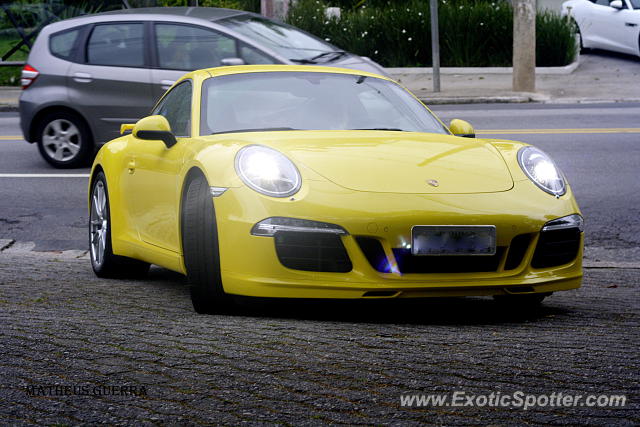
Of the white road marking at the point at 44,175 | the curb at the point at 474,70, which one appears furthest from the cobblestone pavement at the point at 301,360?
the curb at the point at 474,70

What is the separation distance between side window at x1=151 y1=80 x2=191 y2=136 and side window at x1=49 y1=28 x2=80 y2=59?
6.22 metres

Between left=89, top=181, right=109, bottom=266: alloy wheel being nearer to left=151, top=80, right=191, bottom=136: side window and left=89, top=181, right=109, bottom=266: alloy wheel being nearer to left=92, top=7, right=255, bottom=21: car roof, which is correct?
left=151, top=80, right=191, bottom=136: side window

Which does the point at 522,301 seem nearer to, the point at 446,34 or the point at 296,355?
the point at 296,355

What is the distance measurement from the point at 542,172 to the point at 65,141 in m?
8.17

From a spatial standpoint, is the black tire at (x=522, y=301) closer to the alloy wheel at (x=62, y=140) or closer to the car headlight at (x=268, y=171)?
the car headlight at (x=268, y=171)

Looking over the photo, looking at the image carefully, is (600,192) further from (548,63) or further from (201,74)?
(548,63)

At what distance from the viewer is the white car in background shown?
2375 cm

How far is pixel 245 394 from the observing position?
3.71 metres

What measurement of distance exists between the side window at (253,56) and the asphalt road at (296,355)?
5688mm

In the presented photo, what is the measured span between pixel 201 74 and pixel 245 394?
3285 mm

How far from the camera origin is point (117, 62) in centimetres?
1282

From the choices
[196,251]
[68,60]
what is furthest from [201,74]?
[68,60]

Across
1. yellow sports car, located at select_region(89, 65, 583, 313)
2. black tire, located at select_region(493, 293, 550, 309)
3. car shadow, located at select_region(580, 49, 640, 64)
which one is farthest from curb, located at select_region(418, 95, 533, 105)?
black tire, located at select_region(493, 293, 550, 309)

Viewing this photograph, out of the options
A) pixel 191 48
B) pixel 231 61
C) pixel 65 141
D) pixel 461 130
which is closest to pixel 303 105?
pixel 461 130
